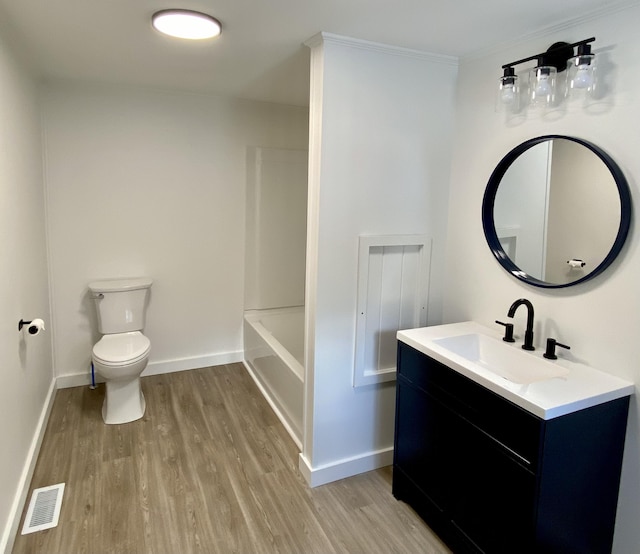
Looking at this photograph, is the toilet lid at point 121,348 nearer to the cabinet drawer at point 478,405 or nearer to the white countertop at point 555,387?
the cabinet drawer at point 478,405

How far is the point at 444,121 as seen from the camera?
93.5 inches

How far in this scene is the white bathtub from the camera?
2705 mm

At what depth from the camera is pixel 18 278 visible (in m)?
2.18

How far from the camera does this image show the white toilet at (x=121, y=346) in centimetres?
279

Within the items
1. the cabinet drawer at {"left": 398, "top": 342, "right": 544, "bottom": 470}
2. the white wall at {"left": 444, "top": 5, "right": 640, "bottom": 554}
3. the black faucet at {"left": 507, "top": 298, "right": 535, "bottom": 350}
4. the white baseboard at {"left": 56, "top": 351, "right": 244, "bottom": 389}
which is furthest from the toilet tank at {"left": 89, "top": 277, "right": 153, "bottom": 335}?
the black faucet at {"left": 507, "top": 298, "right": 535, "bottom": 350}

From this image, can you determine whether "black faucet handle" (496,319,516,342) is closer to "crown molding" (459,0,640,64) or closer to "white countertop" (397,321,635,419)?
"white countertop" (397,321,635,419)

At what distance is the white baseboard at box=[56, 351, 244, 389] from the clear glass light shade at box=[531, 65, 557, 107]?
2.90m

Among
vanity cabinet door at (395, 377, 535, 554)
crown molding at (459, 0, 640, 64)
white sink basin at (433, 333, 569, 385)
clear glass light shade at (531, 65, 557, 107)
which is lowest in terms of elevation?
vanity cabinet door at (395, 377, 535, 554)

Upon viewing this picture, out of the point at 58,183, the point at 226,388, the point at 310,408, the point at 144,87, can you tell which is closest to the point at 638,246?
the point at 310,408

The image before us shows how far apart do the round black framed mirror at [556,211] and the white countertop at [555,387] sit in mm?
364

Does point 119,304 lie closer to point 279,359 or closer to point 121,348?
point 121,348

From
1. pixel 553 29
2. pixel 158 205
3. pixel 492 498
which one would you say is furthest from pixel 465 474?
pixel 158 205

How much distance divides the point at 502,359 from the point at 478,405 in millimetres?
351

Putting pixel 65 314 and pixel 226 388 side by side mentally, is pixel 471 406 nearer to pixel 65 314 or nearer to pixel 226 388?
pixel 226 388
